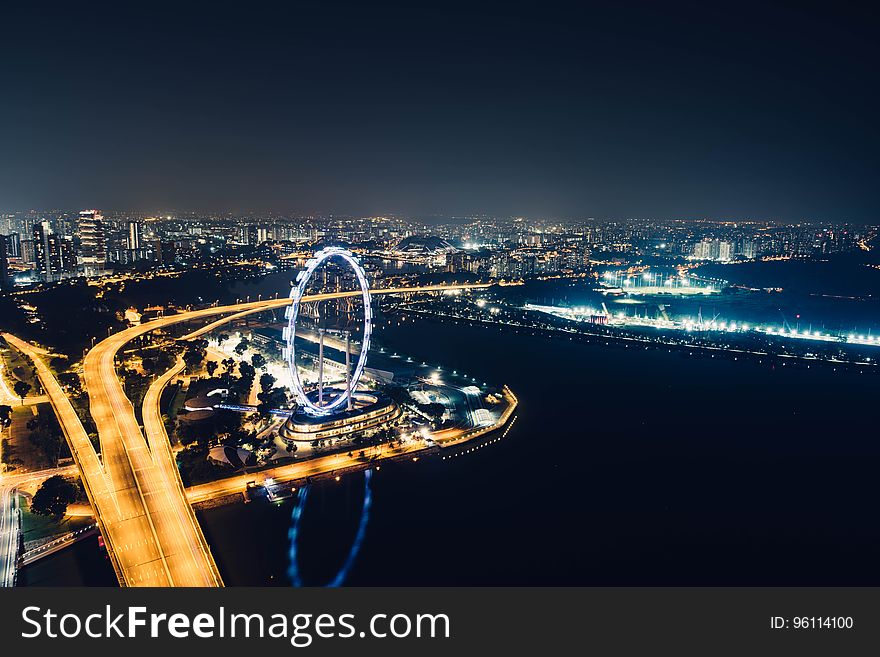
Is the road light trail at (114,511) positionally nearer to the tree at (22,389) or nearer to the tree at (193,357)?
the tree at (22,389)

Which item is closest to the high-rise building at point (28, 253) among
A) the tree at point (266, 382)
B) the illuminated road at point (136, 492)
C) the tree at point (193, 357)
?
the tree at point (193, 357)

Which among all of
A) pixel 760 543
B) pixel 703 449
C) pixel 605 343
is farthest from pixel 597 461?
pixel 605 343

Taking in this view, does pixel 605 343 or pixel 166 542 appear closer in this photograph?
pixel 166 542

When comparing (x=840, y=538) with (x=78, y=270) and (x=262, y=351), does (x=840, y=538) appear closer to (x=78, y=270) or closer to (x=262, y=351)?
(x=262, y=351)

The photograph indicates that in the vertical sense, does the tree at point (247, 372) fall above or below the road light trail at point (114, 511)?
above

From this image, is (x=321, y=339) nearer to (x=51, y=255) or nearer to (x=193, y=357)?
(x=193, y=357)

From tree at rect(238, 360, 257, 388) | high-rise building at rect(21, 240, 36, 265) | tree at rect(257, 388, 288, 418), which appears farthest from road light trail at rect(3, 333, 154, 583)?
high-rise building at rect(21, 240, 36, 265)

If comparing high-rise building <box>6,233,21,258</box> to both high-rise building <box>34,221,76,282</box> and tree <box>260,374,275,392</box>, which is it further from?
tree <box>260,374,275,392</box>
